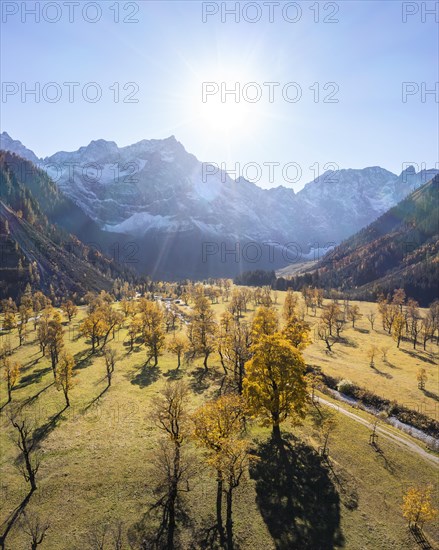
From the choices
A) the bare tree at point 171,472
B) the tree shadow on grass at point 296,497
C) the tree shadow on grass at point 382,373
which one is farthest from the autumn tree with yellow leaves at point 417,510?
the tree shadow on grass at point 382,373

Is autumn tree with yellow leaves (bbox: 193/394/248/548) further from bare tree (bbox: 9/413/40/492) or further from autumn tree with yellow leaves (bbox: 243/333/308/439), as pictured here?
bare tree (bbox: 9/413/40/492)

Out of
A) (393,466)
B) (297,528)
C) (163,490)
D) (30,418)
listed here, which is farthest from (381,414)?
(30,418)

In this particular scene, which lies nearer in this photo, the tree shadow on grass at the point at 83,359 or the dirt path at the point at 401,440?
the dirt path at the point at 401,440

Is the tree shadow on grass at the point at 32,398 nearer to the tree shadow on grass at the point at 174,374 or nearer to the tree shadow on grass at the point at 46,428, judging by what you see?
the tree shadow on grass at the point at 46,428

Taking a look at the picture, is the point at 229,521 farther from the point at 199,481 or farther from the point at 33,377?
the point at 33,377

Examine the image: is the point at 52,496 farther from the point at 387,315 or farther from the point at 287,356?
A: the point at 387,315

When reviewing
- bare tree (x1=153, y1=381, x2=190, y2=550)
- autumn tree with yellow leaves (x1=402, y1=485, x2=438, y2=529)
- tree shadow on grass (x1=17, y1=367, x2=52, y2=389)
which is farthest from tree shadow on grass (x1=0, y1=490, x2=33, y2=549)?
autumn tree with yellow leaves (x1=402, y1=485, x2=438, y2=529)
